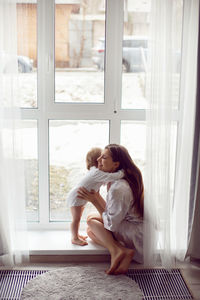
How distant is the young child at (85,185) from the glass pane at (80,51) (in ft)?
1.42

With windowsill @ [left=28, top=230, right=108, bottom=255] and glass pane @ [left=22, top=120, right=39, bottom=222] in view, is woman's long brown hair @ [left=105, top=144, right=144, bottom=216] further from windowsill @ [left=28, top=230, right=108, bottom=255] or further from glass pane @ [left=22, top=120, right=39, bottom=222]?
glass pane @ [left=22, top=120, right=39, bottom=222]

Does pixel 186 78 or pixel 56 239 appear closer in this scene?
pixel 186 78

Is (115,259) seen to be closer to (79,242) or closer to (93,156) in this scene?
(79,242)

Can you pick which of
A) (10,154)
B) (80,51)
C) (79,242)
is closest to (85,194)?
(79,242)

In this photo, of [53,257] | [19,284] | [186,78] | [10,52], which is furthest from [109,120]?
[19,284]

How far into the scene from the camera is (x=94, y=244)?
3.08 metres

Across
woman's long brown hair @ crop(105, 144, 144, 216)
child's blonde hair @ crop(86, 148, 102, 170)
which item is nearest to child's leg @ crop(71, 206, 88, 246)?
child's blonde hair @ crop(86, 148, 102, 170)

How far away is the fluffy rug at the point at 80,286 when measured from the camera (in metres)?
2.55

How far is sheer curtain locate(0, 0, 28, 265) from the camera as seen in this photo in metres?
2.69

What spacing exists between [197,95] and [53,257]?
1501mm

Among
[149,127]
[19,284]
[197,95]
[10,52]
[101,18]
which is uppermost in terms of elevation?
[101,18]

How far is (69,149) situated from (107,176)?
443mm

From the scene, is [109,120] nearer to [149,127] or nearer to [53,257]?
[149,127]

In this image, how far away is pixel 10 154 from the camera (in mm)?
2812
